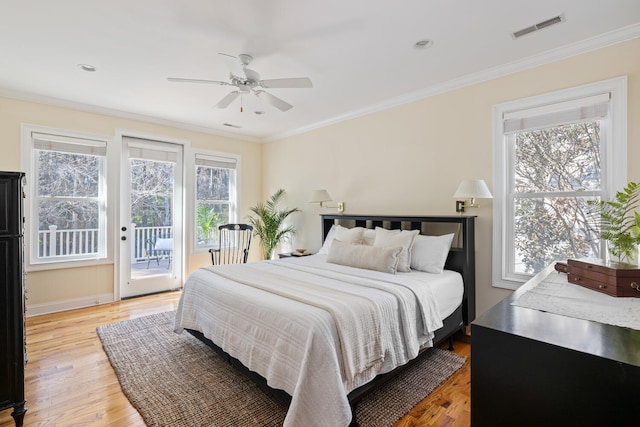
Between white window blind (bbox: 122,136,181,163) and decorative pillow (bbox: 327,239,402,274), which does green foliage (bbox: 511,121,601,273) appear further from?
white window blind (bbox: 122,136,181,163)

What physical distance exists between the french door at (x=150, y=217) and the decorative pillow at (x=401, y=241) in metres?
3.32

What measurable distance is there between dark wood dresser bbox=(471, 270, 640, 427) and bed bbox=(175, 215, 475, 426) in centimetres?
86

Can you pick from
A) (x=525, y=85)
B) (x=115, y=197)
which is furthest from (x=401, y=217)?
(x=115, y=197)

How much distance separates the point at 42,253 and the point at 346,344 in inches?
167

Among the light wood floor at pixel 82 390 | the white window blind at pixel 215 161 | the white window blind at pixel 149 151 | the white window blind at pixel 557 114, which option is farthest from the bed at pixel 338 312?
the white window blind at pixel 215 161

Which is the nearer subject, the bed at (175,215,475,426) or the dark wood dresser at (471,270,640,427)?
the dark wood dresser at (471,270,640,427)

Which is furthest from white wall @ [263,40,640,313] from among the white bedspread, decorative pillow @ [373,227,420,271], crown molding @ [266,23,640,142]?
the white bedspread

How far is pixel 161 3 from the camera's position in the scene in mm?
2066

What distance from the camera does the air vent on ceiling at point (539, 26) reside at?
7.29 ft

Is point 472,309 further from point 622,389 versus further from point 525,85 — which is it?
point 622,389

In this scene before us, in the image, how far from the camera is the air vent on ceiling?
2221mm

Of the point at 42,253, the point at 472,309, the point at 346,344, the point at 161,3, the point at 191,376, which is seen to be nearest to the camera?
the point at 346,344

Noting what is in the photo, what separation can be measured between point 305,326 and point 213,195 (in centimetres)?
A: 421

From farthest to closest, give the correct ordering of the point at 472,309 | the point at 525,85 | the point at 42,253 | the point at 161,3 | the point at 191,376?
the point at 42,253
the point at 472,309
the point at 525,85
the point at 191,376
the point at 161,3
